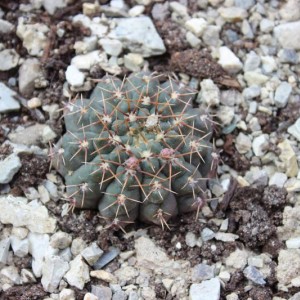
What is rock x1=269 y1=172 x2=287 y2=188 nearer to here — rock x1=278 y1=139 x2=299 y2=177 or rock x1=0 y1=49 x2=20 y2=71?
rock x1=278 y1=139 x2=299 y2=177

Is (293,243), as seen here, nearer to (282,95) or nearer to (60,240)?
(282,95)

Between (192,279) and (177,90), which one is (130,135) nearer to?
(177,90)

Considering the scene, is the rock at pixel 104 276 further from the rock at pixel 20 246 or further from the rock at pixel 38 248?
the rock at pixel 20 246

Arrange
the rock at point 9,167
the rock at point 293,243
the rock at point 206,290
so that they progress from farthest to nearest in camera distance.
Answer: the rock at point 9,167 < the rock at point 293,243 < the rock at point 206,290

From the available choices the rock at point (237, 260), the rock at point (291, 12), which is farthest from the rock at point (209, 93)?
the rock at point (237, 260)

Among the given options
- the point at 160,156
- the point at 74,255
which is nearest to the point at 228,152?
the point at 160,156

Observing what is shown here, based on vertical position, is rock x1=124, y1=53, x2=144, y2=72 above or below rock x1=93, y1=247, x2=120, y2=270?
above

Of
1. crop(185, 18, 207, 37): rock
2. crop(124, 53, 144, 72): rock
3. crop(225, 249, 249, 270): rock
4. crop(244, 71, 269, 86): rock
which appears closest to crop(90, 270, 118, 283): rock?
crop(225, 249, 249, 270): rock
